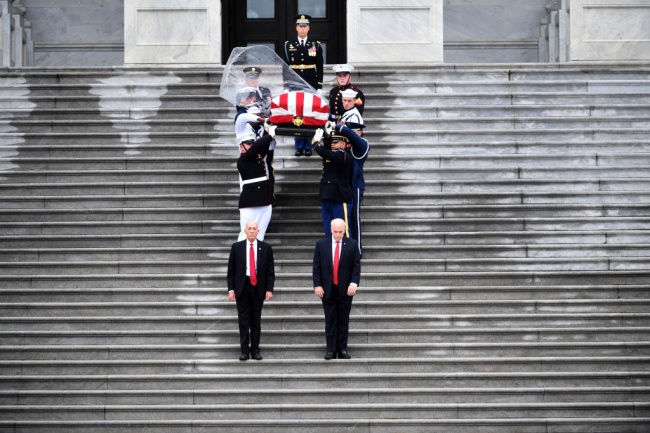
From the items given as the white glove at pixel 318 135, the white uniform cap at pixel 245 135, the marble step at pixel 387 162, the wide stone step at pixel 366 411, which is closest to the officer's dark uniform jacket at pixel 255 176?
the white uniform cap at pixel 245 135

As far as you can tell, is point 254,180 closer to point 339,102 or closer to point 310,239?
point 310,239

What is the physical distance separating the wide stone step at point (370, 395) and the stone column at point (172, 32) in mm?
9422

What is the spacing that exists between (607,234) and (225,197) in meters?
5.20

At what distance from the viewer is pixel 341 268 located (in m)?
15.5

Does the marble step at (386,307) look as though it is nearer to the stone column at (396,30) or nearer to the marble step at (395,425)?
the marble step at (395,425)

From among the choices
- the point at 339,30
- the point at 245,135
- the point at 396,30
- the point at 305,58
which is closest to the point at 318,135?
the point at 245,135

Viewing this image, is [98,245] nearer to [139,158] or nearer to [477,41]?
[139,158]

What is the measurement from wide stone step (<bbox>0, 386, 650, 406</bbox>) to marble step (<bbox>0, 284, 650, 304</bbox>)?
179 centimetres

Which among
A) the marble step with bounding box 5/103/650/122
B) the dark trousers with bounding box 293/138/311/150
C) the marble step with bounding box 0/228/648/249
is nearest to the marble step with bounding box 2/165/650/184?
the dark trousers with bounding box 293/138/311/150

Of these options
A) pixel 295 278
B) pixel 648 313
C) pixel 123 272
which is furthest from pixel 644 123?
pixel 123 272

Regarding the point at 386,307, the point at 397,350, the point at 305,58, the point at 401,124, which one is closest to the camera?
the point at 397,350

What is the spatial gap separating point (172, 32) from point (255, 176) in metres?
7.32

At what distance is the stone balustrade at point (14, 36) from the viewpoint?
25.7 m

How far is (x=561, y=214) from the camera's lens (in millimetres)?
18422
